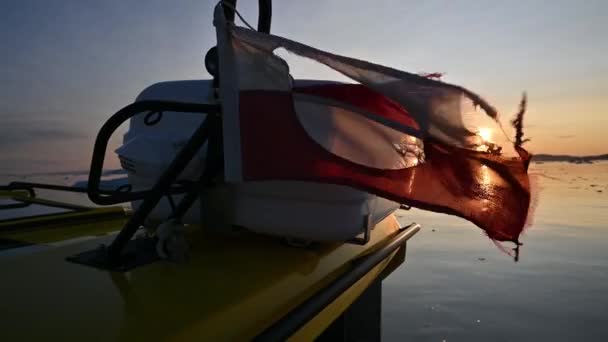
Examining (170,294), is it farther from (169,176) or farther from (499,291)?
(499,291)

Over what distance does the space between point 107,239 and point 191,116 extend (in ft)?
2.79

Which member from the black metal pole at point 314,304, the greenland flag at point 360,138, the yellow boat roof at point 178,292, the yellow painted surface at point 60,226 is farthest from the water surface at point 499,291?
the yellow painted surface at point 60,226

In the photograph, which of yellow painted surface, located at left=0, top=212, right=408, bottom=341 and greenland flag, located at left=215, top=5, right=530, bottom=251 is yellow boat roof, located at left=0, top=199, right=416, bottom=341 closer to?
yellow painted surface, located at left=0, top=212, right=408, bottom=341

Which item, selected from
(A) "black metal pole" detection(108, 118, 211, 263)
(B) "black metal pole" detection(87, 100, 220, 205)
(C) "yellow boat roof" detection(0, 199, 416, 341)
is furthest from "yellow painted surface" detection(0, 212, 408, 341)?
(B) "black metal pole" detection(87, 100, 220, 205)

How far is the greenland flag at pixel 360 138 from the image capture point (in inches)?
50.2

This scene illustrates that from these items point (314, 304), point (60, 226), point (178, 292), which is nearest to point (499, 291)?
point (314, 304)

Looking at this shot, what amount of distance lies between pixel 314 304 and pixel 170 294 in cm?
51

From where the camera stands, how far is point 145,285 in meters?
1.30

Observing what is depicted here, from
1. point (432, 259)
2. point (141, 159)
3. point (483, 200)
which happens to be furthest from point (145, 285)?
point (432, 259)

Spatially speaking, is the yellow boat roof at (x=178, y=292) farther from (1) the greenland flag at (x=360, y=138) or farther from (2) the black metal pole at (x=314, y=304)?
(1) the greenland flag at (x=360, y=138)

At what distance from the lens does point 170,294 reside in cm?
123

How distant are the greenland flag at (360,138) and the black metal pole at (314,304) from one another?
1.56ft

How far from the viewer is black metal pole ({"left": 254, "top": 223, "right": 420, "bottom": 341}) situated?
3.85ft

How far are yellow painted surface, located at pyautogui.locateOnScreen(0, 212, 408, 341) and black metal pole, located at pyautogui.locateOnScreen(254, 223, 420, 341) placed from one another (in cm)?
4
